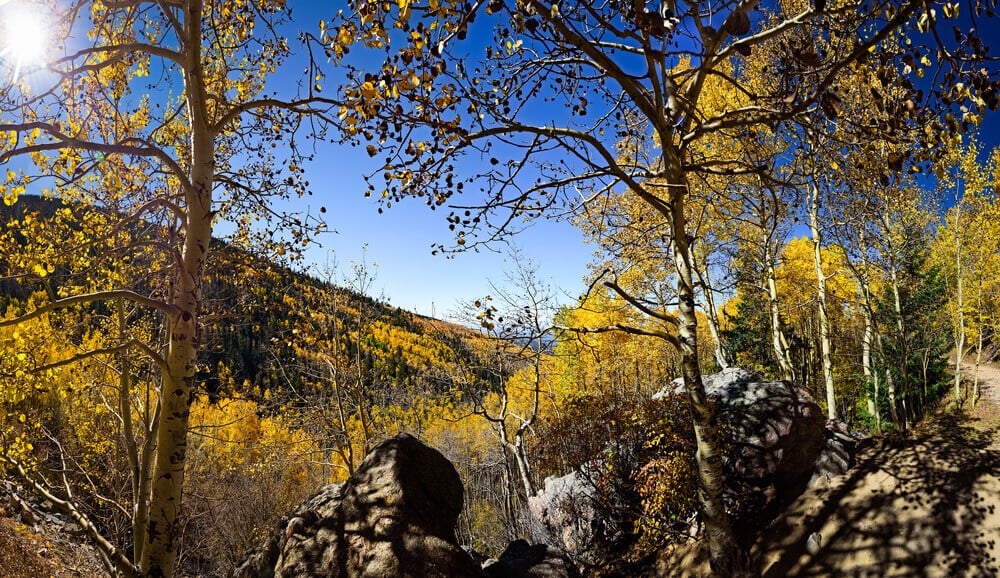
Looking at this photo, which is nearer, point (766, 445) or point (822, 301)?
point (766, 445)

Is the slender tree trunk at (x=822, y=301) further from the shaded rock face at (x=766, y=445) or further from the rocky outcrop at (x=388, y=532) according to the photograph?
the rocky outcrop at (x=388, y=532)

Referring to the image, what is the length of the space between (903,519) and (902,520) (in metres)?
0.02

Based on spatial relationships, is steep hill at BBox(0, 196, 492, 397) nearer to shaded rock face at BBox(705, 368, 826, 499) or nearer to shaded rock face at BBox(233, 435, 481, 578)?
shaded rock face at BBox(233, 435, 481, 578)

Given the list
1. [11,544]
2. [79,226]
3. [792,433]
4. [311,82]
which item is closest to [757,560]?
[792,433]

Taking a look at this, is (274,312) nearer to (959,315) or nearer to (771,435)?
(771,435)

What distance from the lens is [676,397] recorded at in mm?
7395

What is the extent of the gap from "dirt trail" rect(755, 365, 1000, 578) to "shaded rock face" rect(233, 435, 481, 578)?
3849mm

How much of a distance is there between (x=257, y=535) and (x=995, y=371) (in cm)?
3395

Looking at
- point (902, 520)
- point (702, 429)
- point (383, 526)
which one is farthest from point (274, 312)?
point (902, 520)

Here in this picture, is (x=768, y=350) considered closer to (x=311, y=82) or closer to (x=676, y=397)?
(x=676, y=397)

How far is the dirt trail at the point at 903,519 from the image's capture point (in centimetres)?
509

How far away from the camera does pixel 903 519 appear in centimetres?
556

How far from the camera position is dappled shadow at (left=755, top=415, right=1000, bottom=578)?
16.7ft

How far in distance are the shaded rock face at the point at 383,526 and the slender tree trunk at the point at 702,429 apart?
→ 2.66 meters
